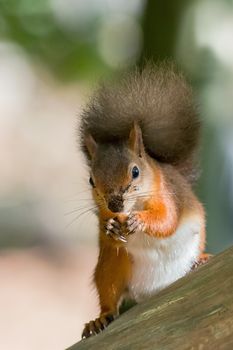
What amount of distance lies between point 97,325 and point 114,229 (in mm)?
189

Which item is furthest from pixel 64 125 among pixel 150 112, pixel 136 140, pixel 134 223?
pixel 134 223

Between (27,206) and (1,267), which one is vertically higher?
(27,206)

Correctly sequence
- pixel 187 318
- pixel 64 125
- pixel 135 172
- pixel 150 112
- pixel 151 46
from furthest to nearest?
pixel 64 125
pixel 151 46
pixel 150 112
pixel 135 172
pixel 187 318

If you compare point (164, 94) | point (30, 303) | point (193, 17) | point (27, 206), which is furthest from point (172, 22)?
point (27, 206)

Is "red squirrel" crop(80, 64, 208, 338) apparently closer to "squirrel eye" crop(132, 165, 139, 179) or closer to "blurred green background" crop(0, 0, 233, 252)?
"squirrel eye" crop(132, 165, 139, 179)

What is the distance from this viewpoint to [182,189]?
2111mm

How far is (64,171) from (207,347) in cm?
391

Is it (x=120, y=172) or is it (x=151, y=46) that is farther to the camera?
(x=151, y=46)

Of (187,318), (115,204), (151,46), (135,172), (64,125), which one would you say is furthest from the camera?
(64,125)

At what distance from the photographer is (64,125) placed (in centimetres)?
518

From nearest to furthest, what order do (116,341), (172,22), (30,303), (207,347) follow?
(207,347) → (116,341) → (172,22) → (30,303)

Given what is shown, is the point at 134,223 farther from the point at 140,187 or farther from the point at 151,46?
the point at 151,46

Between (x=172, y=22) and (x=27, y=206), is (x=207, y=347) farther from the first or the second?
(x=27, y=206)

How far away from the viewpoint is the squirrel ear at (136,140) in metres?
1.98
